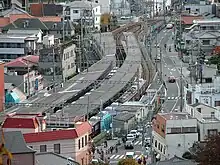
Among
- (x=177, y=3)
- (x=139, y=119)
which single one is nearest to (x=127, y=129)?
(x=139, y=119)

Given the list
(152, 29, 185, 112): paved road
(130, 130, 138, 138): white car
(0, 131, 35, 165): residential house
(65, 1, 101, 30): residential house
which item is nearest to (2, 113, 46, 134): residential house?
(0, 131, 35, 165): residential house

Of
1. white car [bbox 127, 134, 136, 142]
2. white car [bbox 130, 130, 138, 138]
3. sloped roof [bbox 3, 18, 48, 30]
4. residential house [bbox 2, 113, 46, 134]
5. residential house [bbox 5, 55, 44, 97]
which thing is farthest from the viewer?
sloped roof [bbox 3, 18, 48, 30]

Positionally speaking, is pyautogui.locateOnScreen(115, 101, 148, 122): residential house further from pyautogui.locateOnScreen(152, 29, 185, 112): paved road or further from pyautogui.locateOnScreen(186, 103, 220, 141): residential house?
pyautogui.locateOnScreen(186, 103, 220, 141): residential house

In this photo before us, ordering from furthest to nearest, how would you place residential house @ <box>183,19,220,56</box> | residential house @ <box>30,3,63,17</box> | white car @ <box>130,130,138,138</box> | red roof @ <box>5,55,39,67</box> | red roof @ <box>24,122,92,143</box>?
residential house @ <box>30,3,63,17</box>, residential house @ <box>183,19,220,56</box>, red roof @ <box>5,55,39,67</box>, white car @ <box>130,130,138,138</box>, red roof @ <box>24,122,92,143</box>

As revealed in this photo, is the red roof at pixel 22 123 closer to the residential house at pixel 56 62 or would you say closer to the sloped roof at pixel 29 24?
the residential house at pixel 56 62

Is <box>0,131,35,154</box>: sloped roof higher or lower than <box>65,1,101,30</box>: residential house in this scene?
lower

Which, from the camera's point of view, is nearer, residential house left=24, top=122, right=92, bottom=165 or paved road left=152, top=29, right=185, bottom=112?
residential house left=24, top=122, right=92, bottom=165
